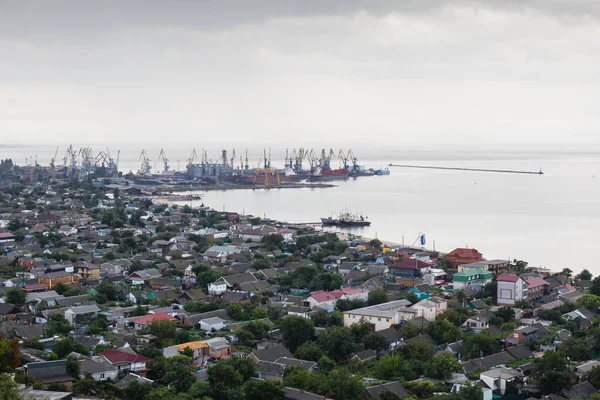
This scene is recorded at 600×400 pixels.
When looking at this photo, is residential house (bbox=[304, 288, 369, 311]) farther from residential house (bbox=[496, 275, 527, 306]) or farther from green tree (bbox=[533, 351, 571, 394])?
green tree (bbox=[533, 351, 571, 394])

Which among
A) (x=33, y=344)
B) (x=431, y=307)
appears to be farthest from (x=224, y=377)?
(x=431, y=307)

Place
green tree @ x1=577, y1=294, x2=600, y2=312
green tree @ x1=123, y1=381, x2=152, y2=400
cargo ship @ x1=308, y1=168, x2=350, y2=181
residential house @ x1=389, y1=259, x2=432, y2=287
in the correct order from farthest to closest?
cargo ship @ x1=308, y1=168, x2=350, y2=181 < residential house @ x1=389, y1=259, x2=432, y2=287 < green tree @ x1=577, y1=294, x2=600, y2=312 < green tree @ x1=123, y1=381, x2=152, y2=400

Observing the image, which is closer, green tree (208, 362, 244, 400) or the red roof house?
green tree (208, 362, 244, 400)

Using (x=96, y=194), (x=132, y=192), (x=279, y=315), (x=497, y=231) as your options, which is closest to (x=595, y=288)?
(x=279, y=315)

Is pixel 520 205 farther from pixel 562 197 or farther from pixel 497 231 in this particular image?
pixel 497 231

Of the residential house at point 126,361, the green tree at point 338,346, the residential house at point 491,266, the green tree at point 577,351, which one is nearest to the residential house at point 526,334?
the green tree at point 577,351

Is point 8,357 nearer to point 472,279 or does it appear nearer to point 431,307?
point 431,307

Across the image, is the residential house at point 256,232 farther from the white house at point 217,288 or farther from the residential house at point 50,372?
the residential house at point 50,372

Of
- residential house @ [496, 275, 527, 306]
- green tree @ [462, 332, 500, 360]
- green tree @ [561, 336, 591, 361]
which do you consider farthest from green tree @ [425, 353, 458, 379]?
residential house @ [496, 275, 527, 306]
